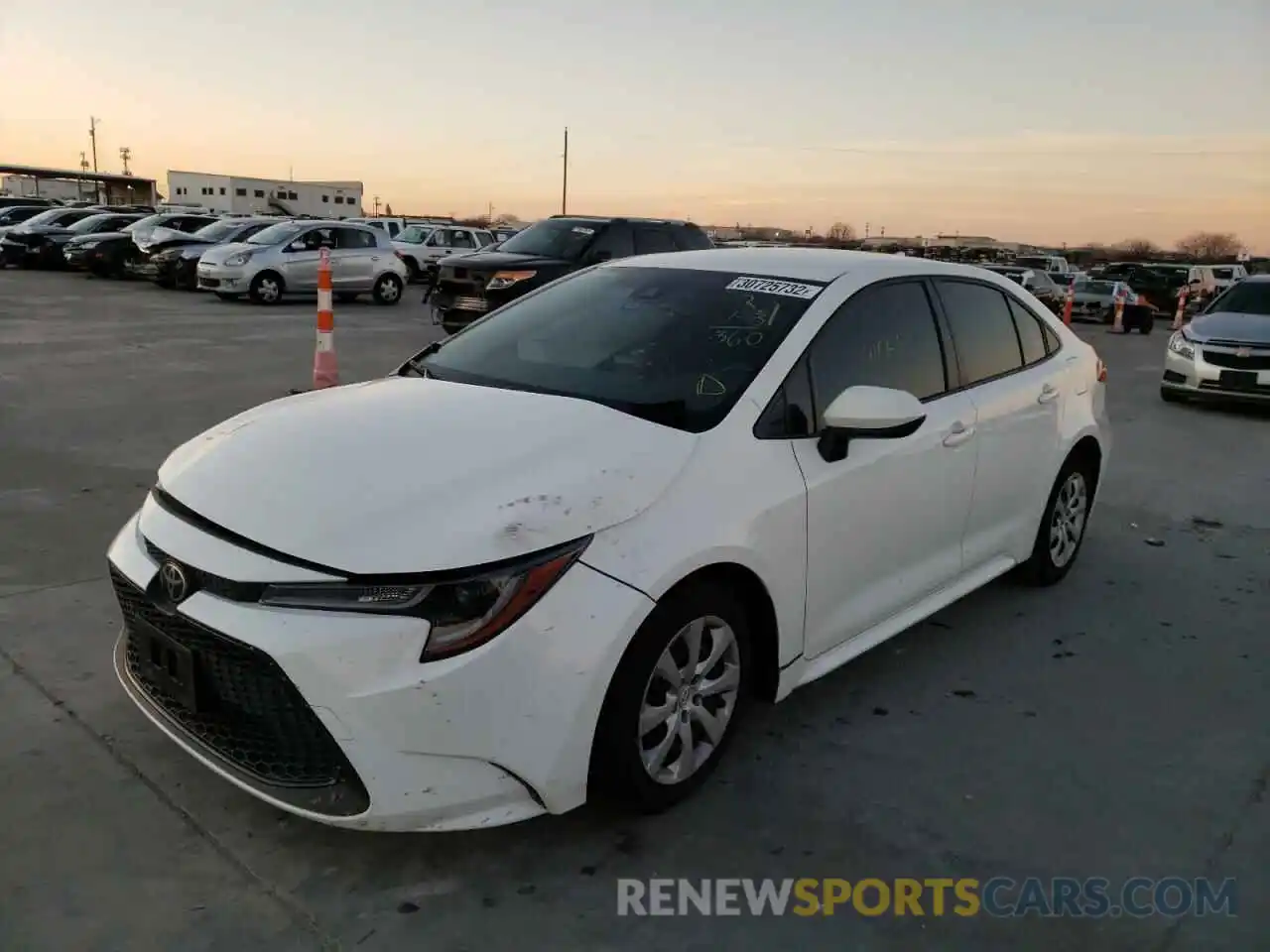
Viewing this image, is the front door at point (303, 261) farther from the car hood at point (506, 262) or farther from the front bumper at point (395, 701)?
the front bumper at point (395, 701)

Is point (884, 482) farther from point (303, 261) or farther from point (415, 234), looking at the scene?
point (415, 234)

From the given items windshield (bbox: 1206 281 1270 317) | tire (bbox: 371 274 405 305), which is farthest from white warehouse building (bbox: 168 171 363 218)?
windshield (bbox: 1206 281 1270 317)

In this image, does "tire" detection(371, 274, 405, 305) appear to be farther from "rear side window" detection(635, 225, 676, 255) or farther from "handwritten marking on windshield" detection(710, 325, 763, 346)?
"handwritten marking on windshield" detection(710, 325, 763, 346)

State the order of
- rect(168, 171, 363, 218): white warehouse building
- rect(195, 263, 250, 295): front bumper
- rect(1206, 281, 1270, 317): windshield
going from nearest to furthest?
rect(1206, 281, 1270, 317): windshield → rect(195, 263, 250, 295): front bumper → rect(168, 171, 363, 218): white warehouse building

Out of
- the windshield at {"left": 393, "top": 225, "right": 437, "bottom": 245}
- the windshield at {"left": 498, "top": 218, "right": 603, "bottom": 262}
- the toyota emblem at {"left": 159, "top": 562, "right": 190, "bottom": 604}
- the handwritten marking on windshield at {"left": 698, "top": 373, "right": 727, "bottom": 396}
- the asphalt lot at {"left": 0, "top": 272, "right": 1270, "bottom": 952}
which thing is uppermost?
the windshield at {"left": 393, "top": 225, "right": 437, "bottom": 245}

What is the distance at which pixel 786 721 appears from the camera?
3.50 metres

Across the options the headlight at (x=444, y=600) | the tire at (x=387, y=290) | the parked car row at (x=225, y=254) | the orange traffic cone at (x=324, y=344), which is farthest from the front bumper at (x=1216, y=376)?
the tire at (x=387, y=290)

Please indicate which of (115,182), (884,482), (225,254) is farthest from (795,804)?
(115,182)

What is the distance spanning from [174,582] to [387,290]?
18.7 metres

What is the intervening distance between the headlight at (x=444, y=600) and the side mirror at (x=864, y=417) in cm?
121

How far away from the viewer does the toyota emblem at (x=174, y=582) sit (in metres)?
2.54

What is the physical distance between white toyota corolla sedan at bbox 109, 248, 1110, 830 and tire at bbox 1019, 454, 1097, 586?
79 cm

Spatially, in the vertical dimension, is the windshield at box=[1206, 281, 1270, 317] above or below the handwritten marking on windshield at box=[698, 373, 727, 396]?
above

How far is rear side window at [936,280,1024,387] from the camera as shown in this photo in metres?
4.11
